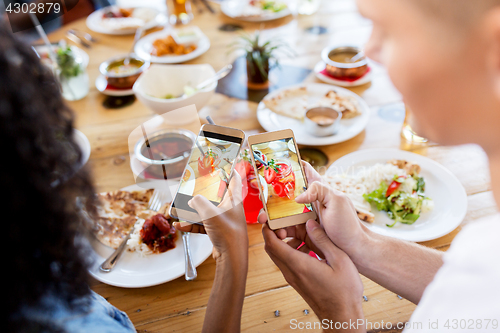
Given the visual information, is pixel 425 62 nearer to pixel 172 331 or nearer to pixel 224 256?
pixel 224 256

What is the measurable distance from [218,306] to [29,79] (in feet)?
1.67

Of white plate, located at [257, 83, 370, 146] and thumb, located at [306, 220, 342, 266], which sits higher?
thumb, located at [306, 220, 342, 266]

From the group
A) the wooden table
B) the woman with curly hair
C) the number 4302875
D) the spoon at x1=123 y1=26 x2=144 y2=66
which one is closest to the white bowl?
the wooden table

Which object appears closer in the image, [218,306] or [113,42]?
[218,306]

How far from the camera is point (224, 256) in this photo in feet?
2.41

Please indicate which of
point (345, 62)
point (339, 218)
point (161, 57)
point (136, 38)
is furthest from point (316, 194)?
point (136, 38)

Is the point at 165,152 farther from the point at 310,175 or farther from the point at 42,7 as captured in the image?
the point at 42,7

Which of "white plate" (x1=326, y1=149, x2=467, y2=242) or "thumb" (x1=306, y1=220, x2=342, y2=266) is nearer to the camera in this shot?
"thumb" (x1=306, y1=220, x2=342, y2=266)

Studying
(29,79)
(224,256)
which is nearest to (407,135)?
(224,256)

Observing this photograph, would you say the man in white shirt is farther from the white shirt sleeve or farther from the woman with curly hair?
the woman with curly hair

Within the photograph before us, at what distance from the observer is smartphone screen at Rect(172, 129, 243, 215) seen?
0.80 metres

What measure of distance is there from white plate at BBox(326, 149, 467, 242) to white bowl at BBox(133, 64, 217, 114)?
531mm

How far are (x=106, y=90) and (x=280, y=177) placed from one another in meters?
1.05

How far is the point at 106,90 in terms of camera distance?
1.51m
